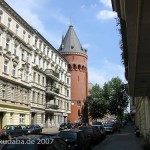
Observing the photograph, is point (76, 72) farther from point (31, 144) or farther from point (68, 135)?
point (31, 144)

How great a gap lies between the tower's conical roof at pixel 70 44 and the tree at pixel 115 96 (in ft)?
43.9

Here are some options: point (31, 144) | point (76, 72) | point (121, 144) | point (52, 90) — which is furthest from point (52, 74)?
point (31, 144)

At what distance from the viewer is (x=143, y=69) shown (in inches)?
526

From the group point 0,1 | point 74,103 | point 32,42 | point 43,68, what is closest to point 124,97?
point 74,103

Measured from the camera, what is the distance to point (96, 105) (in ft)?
298

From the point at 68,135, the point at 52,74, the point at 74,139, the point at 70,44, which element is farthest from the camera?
the point at 70,44

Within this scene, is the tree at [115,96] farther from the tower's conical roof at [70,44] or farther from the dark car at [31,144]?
the dark car at [31,144]

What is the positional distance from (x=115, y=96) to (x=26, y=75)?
46663 millimetres

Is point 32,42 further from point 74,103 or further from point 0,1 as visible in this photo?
point 74,103

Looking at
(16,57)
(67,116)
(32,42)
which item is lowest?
(67,116)

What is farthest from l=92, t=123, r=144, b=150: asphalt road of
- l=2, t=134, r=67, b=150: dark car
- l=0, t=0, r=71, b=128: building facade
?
l=0, t=0, r=71, b=128: building facade

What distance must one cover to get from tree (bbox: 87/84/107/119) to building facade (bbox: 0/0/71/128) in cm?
1892

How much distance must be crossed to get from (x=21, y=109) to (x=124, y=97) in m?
50.1

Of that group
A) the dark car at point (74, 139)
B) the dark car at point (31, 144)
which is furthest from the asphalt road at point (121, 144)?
the dark car at point (31, 144)
